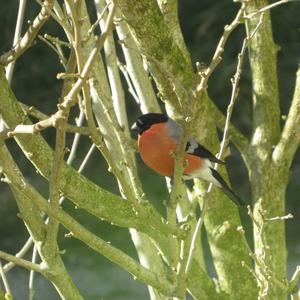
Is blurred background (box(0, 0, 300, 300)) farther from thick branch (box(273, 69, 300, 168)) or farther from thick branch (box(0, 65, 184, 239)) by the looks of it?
thick branch (box(0, 65, 184, 239))

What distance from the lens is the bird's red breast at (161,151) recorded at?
3.01 metres

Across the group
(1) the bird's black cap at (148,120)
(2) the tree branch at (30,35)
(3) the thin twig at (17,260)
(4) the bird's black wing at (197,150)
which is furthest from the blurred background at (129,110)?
(2) the tree branch at (30,35)

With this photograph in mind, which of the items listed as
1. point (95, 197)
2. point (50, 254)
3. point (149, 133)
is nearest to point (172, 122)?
point (149, 133)

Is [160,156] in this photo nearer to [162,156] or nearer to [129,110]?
[162,156]

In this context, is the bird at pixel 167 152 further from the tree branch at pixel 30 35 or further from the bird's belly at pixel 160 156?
the tree branch at pixel 30 35

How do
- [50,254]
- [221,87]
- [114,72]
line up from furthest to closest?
[221,87], [114,72], [50,254]

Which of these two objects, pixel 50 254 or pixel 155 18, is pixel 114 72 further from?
pixel 50 254

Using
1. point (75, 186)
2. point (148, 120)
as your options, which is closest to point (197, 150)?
point (148, 120)

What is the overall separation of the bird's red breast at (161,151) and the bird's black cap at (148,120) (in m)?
0.02

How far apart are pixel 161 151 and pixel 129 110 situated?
4607mm

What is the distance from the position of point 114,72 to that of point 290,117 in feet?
1.94

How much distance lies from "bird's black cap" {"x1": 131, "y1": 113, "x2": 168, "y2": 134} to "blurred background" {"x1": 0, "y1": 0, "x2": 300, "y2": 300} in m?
2.87

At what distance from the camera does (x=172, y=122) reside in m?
3.01

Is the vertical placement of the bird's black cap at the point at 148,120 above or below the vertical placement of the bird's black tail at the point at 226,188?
above
